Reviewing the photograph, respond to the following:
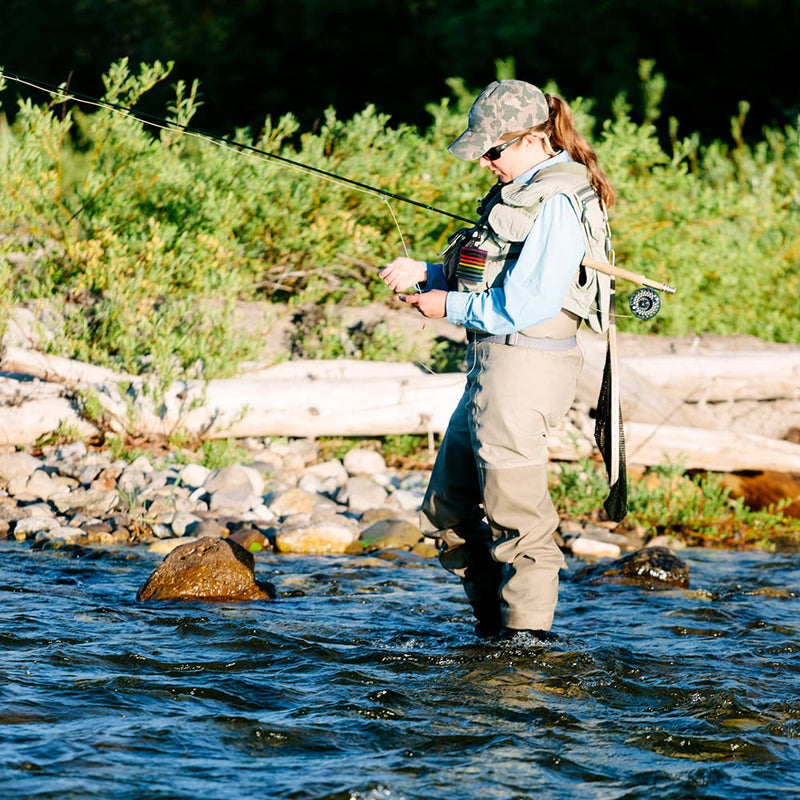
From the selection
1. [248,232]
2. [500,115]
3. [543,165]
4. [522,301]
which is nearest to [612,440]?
[522,301]

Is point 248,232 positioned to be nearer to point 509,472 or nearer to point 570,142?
point 570,142

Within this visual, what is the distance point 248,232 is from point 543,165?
425cm

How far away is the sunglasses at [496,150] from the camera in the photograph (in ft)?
12.8

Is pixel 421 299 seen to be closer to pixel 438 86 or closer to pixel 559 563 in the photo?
pixel 559 563

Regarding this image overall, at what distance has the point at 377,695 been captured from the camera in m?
3.73

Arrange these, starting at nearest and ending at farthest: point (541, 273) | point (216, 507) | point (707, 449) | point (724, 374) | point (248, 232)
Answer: point (541, 273) < point (216, 507) < point (707, 449) < point (724, 374) < point (248, 232)

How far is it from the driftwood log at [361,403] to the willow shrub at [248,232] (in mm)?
Result: 231

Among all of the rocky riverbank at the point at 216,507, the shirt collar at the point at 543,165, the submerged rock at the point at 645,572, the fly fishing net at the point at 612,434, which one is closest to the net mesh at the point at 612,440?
Answer: the fly fishing net at the point at 612,434

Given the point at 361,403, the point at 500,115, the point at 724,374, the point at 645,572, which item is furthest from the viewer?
the point at 724,374

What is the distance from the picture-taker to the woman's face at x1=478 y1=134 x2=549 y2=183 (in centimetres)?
390

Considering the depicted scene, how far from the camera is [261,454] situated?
682cm

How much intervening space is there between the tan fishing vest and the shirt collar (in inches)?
1.2

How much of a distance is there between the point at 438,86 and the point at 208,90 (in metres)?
4.02

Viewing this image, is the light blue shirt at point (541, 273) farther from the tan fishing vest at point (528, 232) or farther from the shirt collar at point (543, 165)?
the shirt collar at point (543, 165)
